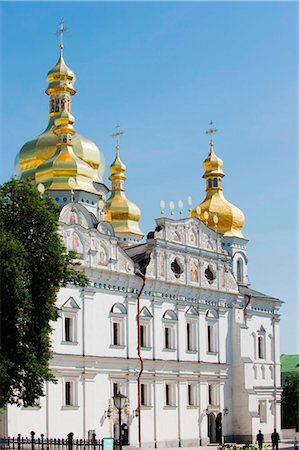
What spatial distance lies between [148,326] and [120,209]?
15.2 meters

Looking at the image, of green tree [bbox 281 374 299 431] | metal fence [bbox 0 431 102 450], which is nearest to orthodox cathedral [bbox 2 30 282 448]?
metal fence [bbox 0 431 102 450]

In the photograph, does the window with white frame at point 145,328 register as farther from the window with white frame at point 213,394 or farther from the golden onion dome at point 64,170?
the golden onion dome at point 64,170

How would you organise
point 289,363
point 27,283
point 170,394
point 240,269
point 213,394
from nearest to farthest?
point 27,283 < point 170,394 < point 213,394 < point 240,269 < point 289,363

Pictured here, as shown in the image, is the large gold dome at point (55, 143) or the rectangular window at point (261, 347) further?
the rectangular window at point (261, 347)

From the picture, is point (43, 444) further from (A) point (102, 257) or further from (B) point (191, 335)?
(B) point (191, 335)

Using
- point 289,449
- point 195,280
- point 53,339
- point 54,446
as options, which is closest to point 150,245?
point 195,280

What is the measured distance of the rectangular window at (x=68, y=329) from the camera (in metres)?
40.6

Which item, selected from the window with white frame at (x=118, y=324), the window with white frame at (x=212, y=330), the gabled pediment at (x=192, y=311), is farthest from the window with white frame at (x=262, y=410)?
the window with white frame at (x=118, y=324)

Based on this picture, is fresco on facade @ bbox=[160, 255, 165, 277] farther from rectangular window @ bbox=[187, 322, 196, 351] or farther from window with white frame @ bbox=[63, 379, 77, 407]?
window with white frame @ bbox=[63, 379, 77, 407]

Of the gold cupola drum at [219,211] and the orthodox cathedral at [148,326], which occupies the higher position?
the gold cupola drum at [219,211]

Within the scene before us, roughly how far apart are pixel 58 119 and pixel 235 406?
18583mm

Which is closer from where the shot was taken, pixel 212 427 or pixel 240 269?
pixel 212 427

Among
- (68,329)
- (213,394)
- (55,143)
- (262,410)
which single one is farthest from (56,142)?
(262,410)

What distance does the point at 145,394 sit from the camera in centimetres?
4478
